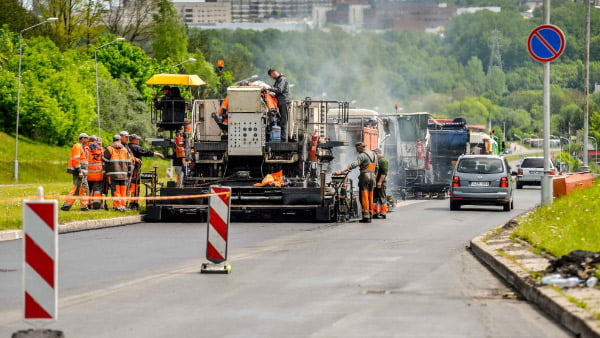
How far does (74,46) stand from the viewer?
101 m

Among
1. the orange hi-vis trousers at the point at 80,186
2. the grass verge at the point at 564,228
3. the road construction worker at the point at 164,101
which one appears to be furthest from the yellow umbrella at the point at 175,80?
the grass verge at the point at 564,228

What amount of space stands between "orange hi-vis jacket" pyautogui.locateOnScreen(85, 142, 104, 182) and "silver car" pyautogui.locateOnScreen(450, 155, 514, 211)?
33.6 feet

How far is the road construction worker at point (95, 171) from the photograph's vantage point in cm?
2758

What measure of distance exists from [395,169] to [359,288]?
30363 millimetres

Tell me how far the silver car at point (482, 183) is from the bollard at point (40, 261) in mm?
Answer: 24435

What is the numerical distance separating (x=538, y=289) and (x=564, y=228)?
19.8 ft

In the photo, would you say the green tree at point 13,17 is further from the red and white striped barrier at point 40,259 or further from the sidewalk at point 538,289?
the red and white striped barrier at point 40,259

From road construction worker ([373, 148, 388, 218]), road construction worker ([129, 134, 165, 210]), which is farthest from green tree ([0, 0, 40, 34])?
road construction worker ([373, 148, 388, 218])

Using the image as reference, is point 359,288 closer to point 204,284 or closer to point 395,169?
point 204,284

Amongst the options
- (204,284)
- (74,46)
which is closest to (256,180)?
(204,284)

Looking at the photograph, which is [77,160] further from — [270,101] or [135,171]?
[270,101]

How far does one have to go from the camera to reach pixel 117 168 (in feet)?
89.6

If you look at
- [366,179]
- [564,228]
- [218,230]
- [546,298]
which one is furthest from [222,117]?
[546,298]

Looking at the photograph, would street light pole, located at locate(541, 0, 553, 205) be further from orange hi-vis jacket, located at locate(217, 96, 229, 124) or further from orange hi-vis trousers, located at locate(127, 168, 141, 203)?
orange hi-vis trousers, located at locate(127, 168, 141, 203)
